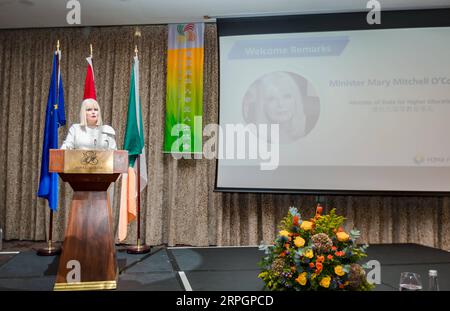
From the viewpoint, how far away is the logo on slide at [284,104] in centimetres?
429

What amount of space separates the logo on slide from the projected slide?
0.04 ft

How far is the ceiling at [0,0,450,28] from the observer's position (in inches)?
161

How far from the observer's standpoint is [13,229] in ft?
16.2

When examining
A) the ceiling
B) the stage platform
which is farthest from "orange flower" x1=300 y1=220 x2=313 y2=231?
the ceiling

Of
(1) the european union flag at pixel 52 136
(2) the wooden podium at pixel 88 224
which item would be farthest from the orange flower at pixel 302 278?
(1) the european union flag at pixel 52 136

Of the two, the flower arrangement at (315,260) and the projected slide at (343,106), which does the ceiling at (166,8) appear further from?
the flower arrangement at (315,260)

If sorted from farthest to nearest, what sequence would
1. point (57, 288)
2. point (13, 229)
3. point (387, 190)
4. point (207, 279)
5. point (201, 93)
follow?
point (13, 229) → point (201, 93) → point (387, 190) → point (207, 279) → point (57, 288)

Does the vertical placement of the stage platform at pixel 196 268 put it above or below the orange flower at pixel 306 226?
below

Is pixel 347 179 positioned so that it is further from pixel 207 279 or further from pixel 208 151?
pixel 207 279

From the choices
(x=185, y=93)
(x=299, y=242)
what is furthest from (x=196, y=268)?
(x=185, y=93)

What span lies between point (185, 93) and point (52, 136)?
1554 mm

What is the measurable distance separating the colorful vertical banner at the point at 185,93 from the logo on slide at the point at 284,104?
1.97ft
